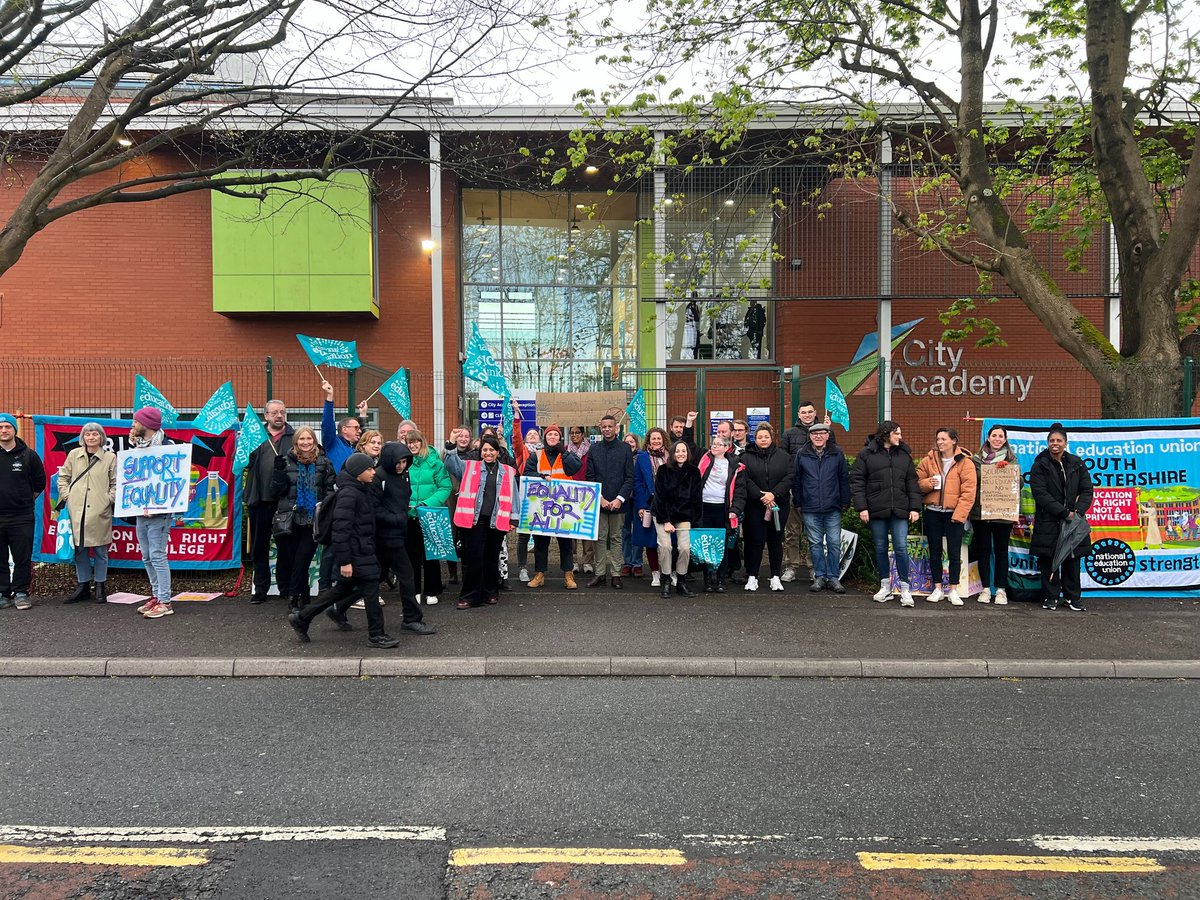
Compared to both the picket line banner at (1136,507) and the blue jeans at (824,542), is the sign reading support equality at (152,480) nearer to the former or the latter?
the blue jeans at (824,542)

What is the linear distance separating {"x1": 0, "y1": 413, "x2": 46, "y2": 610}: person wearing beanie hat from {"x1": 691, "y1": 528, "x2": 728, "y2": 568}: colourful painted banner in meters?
6.96

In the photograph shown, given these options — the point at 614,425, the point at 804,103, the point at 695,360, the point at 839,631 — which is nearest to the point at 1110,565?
the point at 839,631

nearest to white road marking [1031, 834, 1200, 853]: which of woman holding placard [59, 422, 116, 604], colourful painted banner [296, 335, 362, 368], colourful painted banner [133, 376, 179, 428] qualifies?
woman holding placard [59, 422, 116, 604]

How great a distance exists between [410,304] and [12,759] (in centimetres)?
1328

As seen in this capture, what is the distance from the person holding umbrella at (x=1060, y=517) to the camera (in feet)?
26.6

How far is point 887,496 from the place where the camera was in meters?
8.23

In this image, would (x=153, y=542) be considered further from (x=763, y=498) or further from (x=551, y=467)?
(x=763, y=498)

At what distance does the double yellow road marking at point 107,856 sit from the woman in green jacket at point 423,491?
15.3 feet

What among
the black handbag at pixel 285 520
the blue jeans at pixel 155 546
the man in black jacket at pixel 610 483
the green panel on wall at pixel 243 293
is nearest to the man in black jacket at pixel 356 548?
the black handbag at pixel 285 520

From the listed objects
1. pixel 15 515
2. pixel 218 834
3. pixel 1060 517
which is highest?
pixel 15 515

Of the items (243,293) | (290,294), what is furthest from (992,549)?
(243,293)

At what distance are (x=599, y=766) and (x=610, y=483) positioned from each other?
4.71 meters

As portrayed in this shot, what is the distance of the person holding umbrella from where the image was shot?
8.11 metres

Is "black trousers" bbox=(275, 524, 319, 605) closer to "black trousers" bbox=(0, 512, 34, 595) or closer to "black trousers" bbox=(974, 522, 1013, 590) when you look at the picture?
"black trousers" bbox=(0, 512, 34, 595)
